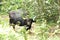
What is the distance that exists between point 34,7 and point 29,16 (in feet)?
A: 1.06

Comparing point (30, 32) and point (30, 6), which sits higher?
point (30, 6)

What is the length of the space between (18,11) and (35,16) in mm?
577

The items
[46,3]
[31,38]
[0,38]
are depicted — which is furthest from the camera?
[46,3]

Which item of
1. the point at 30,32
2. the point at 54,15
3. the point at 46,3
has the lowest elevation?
the point at 30,32

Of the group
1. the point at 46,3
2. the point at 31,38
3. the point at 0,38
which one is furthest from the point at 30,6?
the point at 0,38

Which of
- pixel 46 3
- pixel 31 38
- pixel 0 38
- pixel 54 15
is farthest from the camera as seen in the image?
pixel 54 15

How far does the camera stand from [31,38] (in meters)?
5.47

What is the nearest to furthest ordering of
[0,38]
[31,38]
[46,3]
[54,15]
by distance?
[0,38]
[31,38]
[46,3]
[54,15]

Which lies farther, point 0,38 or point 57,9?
point 57,9

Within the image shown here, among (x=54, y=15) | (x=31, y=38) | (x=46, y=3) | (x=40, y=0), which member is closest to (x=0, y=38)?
(x=31, y=38)

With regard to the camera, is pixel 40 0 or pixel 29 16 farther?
→ pixel 29 16

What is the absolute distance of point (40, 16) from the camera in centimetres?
630

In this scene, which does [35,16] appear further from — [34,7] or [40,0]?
[40,0]

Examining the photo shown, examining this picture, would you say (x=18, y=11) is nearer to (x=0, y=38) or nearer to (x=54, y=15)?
(x=54, y=15)
